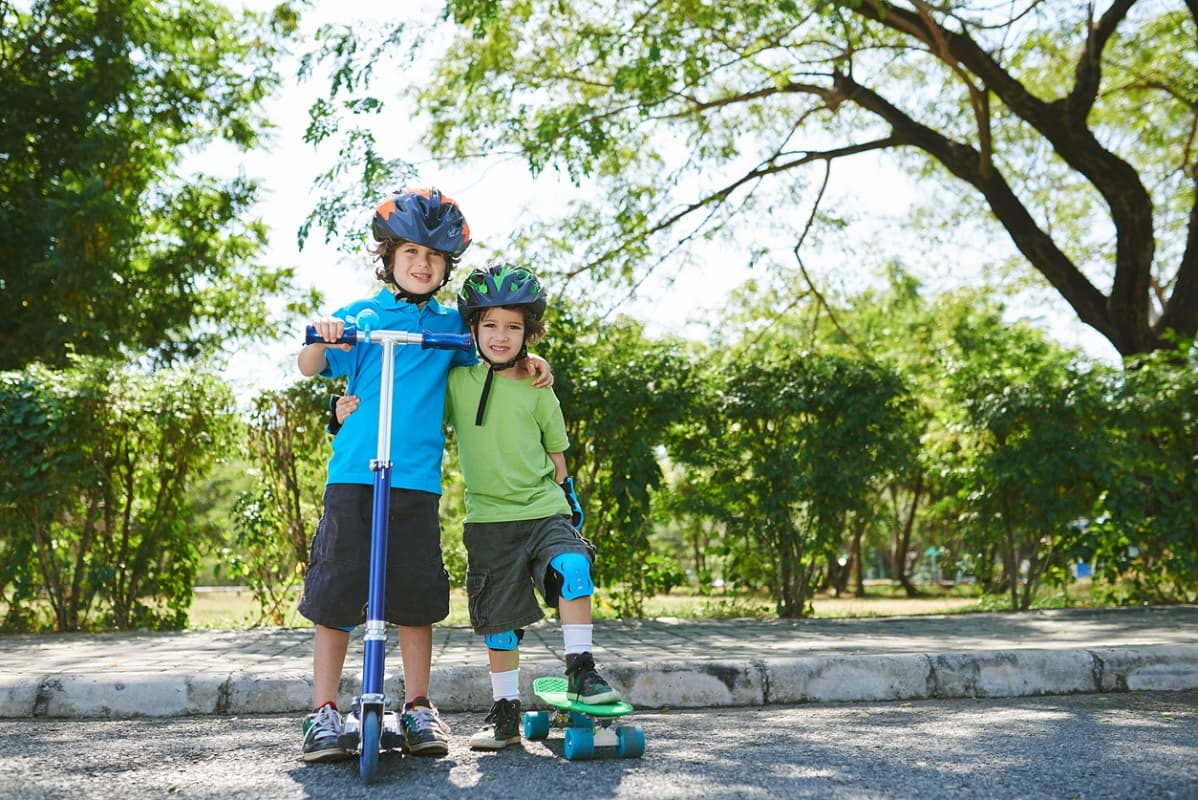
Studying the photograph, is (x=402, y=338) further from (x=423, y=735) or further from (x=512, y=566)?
(x=423, y=735)

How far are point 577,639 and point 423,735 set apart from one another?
0.63 metres

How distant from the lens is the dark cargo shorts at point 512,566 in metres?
3.69

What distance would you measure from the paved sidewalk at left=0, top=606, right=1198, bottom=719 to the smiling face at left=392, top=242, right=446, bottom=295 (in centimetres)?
196

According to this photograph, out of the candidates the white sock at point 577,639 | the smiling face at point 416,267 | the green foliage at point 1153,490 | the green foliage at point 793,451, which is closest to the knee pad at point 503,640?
the white sock at point 577,639

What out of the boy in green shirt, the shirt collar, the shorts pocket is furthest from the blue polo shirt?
the shorts pocket

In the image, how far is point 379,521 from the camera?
11.2ft

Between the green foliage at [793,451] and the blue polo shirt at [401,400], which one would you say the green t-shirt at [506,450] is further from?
the green foliage at [793,451]

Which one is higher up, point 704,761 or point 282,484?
point 282,484

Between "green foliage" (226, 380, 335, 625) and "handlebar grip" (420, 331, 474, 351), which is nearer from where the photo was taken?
"handlebar grip" (420, 331, 474, 351)

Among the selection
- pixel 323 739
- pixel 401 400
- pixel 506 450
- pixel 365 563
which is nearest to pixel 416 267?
pixel 401 400

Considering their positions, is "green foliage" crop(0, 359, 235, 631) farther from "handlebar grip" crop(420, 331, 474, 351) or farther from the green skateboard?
the green skateboard

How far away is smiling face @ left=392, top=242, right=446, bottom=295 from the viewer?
12.6 ft

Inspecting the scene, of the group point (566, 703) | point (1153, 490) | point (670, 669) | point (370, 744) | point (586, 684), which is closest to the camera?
point (370, 744)

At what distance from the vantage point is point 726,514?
8094 mm
